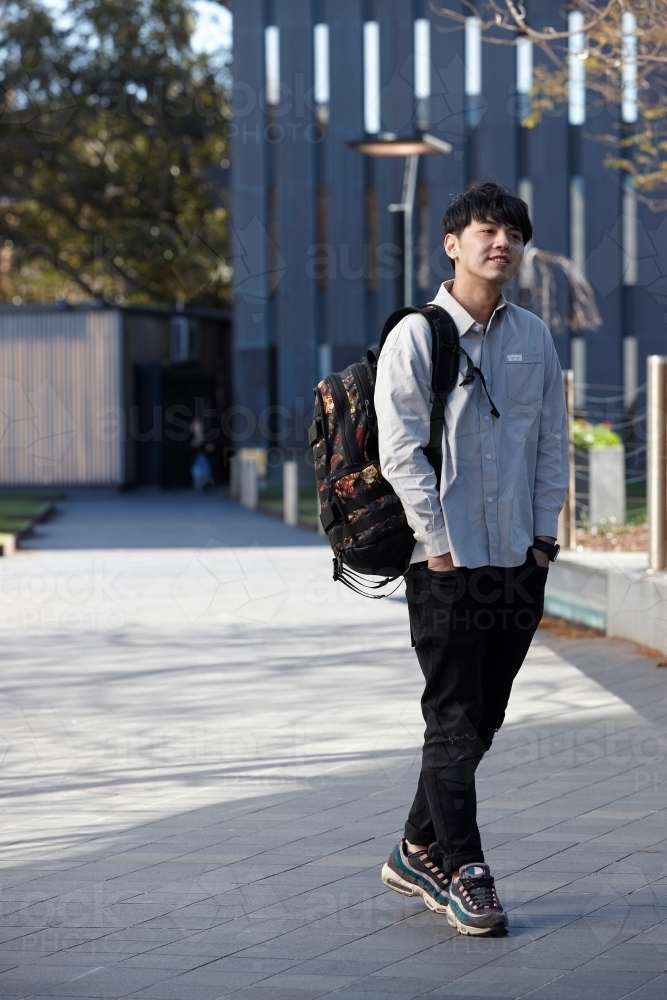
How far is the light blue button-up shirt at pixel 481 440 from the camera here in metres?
3.92

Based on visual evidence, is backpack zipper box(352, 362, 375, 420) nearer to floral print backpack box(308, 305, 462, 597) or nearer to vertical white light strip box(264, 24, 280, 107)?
floral print backpack box(308, 305, 462, 597)

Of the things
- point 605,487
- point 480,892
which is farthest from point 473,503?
point 605,487

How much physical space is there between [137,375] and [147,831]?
2849 cm

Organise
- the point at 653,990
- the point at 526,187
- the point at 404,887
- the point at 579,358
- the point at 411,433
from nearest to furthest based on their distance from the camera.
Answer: the point at 653,990 < the point at 411,433 < the point at 404,887 < the point at 579,358 < the point at 526,187

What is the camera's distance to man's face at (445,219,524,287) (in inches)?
160

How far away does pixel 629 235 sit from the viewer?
29.9 metres

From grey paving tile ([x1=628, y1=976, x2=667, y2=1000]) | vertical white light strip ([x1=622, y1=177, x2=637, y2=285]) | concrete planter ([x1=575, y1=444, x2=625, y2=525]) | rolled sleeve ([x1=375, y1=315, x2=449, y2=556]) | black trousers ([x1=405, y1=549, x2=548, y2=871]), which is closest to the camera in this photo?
grey paving tile ([x1=628, y1=976, x2=667, y2=1000])

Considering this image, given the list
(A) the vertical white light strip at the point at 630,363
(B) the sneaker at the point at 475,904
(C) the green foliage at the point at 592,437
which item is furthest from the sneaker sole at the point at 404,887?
(A) the vertical white light strip at the point at 630,363

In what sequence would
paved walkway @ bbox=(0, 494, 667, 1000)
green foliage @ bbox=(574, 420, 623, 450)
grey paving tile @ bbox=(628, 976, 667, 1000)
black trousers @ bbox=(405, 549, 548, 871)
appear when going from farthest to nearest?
green foliage @ bbox=(574, 420, 623, 450) < black trousers @ bbox=(405, 549, 548, 871) < paved walkway @ bbox=(0, 494, 667, 1000) < grey paving tile @ bbox=(628, 976, 667, 1000)

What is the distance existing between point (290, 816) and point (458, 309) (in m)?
2.08

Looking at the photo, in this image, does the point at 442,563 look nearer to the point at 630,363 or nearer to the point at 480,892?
the point at 480,892

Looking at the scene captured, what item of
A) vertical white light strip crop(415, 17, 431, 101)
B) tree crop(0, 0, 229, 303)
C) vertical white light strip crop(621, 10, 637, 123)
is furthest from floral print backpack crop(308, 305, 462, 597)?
tree crop(0, 0, 229, 303)

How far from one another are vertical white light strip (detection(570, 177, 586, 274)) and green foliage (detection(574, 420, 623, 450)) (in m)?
14.3

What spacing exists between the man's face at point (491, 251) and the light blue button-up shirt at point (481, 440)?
11 cm
